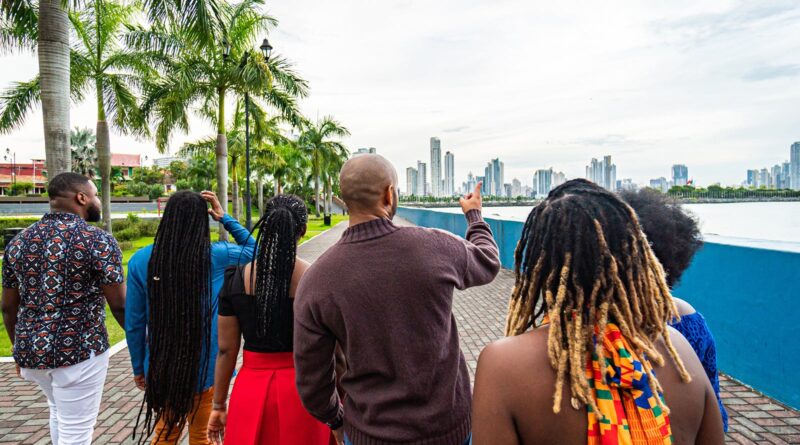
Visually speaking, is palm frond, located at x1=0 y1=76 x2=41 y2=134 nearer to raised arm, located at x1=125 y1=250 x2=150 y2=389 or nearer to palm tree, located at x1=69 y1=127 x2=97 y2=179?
raised arm, located at x1=125 y1=250 x2=150 y2=389

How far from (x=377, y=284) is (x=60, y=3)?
750 centimetres

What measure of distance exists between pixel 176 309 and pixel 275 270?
0.75 meters

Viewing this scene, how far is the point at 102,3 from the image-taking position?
43.5 feet

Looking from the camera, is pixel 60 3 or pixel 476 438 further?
pixel 60 3

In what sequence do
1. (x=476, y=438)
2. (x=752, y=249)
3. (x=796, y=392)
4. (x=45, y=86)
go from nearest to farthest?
(x=476, y=438), (x=796, y=392), (x=752, y=249), (x=45, y=86)

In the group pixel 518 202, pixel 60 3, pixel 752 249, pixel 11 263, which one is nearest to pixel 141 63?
pixel 60 3

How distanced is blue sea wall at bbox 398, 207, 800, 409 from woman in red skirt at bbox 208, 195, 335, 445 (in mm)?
4274

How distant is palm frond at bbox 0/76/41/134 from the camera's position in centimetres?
1489

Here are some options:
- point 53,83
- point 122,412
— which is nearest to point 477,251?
point 122,412

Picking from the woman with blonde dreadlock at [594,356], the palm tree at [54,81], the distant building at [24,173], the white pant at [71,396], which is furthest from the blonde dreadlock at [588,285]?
the distant building at [24,173]

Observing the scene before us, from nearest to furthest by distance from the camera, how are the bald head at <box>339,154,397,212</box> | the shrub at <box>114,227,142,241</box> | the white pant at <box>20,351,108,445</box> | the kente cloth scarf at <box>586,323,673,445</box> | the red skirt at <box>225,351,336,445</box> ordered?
1. the kente cloth scarf at <box>586,323,673,445</box>
2. the bald head at <box>339,154,397,212</box>
3. the red skirt at <box>225,351,336,445</box>
4. the white pant at <box>20,351,108,445</box>
5. the shrub at <box>114,227,142,241</box>

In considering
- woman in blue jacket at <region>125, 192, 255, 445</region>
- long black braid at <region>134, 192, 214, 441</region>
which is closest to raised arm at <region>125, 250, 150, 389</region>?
woman in blue jacket at <region>125, 192, 255, 445</region>

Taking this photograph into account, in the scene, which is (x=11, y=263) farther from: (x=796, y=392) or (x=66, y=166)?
(x=796, y=392)

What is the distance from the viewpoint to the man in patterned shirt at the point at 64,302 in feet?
8.75
